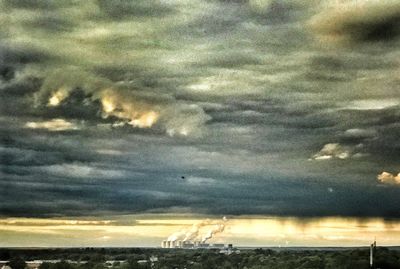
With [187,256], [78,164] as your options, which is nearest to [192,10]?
[78,164]

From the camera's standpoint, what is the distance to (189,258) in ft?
15.0

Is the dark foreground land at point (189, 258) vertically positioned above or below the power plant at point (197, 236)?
below

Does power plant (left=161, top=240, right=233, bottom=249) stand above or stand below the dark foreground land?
above

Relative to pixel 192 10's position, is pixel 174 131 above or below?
below

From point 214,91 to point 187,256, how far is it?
3.50 ft

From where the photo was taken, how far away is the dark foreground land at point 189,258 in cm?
454

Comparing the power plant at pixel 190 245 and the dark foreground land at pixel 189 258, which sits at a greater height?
the power plant at pixel 190 245

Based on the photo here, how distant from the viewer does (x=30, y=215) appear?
182 inches

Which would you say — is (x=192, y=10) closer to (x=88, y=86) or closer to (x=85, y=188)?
(x=88, y=86)

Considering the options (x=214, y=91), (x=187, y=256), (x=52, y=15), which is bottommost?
(x=187, y=256)

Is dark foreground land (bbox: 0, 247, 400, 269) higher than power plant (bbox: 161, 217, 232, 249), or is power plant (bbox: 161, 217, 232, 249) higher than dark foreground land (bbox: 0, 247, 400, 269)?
→ power plant (bbox: 161, 217, 232, 249)

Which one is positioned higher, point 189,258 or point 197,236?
point 197,236

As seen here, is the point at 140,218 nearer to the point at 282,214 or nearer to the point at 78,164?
the point at 78,164

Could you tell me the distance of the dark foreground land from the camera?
179 inches
